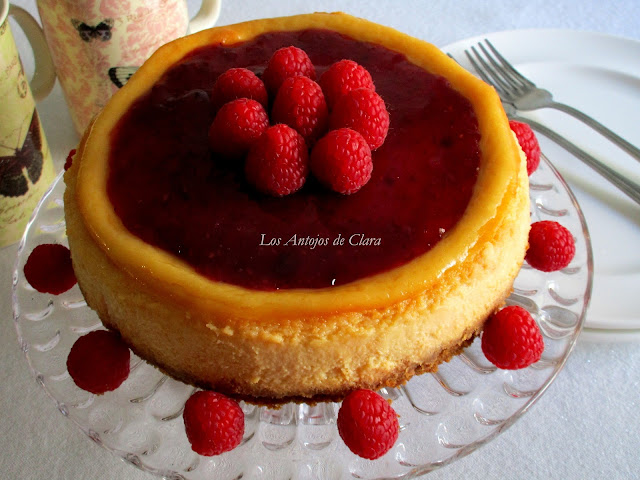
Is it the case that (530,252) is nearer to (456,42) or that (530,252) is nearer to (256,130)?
(256,130)

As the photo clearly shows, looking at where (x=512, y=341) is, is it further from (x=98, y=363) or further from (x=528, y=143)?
(x=98, y=363)

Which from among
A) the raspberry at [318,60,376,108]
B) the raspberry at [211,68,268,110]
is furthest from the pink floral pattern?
the raspberry at [318,60,376,108]

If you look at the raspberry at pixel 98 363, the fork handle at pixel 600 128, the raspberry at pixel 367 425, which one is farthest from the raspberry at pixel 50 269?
the fork handle at pixel 600 128

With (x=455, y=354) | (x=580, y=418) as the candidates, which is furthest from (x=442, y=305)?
(x=580, y=418)

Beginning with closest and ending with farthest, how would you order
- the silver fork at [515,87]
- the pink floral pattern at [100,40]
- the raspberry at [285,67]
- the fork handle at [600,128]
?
1. the raspberry at [285,67]
2. the pink floral pattern at [100,40]
3. the fork handle at [600,128]
4. the silver fork at [515,87]

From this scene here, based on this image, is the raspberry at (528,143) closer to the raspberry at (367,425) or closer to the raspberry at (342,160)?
the raspberry at (342,160)

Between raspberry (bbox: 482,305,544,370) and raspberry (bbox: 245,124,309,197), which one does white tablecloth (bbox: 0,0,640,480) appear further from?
raspberry (bbox: 245,124,309,197)

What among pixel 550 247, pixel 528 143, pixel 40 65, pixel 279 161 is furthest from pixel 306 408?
pixel 40 65
